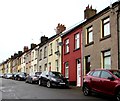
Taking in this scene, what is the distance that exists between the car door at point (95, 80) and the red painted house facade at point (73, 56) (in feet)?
33.7

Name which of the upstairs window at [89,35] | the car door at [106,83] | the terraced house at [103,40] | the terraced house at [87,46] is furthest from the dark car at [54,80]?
the car door at [106,83]

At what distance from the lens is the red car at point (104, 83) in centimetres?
1406

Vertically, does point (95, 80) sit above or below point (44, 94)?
above

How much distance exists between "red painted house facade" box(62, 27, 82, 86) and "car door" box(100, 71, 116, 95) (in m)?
11.4

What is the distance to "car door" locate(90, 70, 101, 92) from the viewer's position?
1589cm

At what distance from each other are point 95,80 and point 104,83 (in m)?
1.16

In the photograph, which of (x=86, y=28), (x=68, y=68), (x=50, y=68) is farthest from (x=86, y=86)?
(x=50, y=68)

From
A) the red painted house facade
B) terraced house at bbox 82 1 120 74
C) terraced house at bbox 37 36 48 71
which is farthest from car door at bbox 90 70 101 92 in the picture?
terraced house at bbox 37 36 48 71

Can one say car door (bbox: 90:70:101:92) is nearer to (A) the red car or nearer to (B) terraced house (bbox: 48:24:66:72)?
(A) the red car

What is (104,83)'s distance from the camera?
49.5 feet

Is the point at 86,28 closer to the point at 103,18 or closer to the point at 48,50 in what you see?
the point at 103,18

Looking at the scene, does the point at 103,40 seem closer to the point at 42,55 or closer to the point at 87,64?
the point at 87,64

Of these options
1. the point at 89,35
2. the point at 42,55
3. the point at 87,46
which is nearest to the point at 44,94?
the point at 87,46

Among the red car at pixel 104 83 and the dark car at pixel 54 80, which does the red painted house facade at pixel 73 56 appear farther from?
the red car at pixel 104 83
